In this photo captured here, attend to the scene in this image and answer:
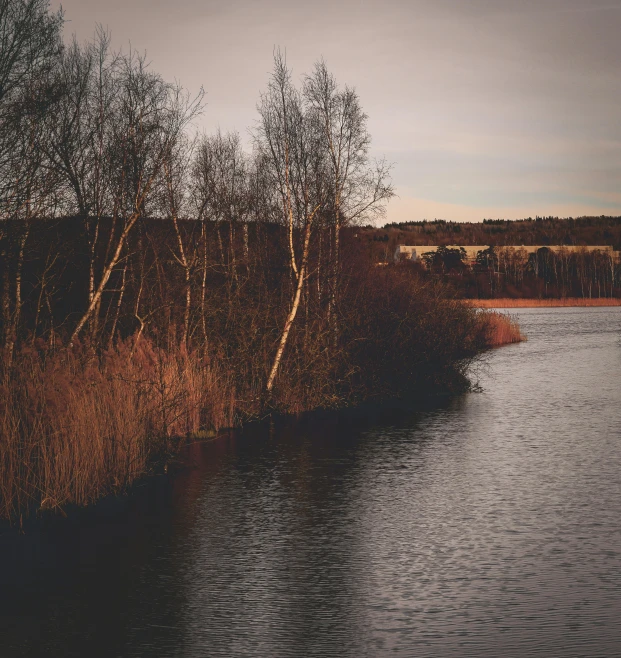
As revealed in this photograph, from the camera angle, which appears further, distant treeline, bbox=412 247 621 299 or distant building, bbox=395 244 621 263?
distant building, bbox=395 244 621 263

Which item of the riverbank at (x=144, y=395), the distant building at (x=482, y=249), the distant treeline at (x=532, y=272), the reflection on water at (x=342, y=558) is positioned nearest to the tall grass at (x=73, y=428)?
the riverbank at (x=144, y=395)

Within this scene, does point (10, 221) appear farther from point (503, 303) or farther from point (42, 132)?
point (503, 303)

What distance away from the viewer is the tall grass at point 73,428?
33.6 feet

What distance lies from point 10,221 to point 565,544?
765 centimetres

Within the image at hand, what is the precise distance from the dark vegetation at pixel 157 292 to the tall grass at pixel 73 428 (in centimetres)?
3

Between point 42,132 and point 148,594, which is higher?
point 42,132

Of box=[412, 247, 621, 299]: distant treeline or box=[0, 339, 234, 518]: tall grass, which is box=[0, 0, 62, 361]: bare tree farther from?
box=[412, 247, 621, 299]: distant treeline

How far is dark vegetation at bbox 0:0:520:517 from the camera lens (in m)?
11.3

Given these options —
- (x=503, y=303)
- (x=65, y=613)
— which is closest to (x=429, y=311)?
(x=65, y=613)

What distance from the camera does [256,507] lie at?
10.8 meters

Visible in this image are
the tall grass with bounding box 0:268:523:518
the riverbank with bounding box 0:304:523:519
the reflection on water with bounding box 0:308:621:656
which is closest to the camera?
the reflection on water with bounding box 0:308:621:656

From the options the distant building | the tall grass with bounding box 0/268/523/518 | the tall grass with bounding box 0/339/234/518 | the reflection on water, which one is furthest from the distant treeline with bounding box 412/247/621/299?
the tall grass with bounding box 0/339/234/518

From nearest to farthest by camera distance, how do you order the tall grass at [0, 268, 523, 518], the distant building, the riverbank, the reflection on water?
the reflection on water
the riverbank
the tall grass at [0, 268, 523, 518]
the distant building

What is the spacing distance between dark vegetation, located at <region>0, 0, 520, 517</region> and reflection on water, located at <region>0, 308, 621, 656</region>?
3.94 ft
